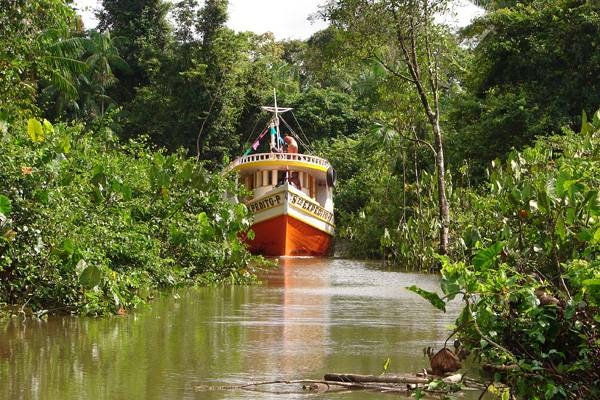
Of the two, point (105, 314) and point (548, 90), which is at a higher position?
point (548, 90)

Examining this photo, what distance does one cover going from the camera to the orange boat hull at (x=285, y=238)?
83.3 ft

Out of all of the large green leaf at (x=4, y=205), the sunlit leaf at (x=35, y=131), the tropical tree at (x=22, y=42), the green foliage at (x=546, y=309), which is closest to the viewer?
the green foliage at (x=546, y=309)

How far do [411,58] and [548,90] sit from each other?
562 cm

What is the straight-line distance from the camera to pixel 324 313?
11.1m

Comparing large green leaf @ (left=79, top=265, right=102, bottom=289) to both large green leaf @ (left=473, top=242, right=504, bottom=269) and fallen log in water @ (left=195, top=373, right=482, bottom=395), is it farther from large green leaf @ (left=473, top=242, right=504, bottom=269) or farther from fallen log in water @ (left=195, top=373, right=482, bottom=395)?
large green leaf @ (left=473, top=242, right=504, bottom=269)

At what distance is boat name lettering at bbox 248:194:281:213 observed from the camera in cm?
2516

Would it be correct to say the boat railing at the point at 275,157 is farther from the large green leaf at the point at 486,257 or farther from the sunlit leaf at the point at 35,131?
the large green leaf at the point at 486,257

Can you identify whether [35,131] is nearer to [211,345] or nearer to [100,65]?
[211,345]

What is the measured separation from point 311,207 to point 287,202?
128 cm

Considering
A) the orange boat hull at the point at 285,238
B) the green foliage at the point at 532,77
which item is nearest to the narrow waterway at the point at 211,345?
the green foliage at the point at 532,77

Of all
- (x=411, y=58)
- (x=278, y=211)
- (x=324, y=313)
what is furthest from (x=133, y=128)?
(x=324, y=313)

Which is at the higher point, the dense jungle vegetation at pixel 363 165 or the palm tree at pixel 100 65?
the palm tree at pixel 100 65

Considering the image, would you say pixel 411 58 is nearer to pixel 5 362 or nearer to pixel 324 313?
pixel 324 313

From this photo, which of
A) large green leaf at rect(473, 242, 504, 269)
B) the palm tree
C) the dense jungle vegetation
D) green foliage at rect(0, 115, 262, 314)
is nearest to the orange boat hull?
the dense jungle vegetation
